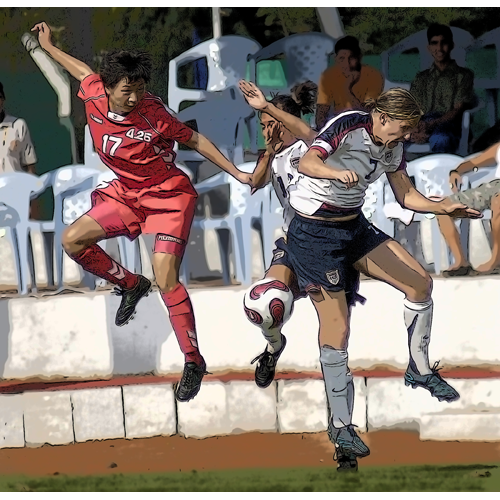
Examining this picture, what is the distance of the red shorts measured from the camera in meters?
6.09

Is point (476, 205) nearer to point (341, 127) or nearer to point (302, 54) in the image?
point (341, 127)

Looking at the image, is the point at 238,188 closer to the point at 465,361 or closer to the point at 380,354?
the point at 380,354

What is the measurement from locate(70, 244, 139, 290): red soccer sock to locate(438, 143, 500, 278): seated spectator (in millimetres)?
1881

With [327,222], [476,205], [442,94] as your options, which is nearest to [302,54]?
[442,94]

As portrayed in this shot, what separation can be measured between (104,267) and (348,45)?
76.9 inches

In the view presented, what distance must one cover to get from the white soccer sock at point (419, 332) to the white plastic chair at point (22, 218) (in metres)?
2.19

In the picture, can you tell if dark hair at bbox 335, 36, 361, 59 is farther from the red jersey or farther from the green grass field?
the green grass field

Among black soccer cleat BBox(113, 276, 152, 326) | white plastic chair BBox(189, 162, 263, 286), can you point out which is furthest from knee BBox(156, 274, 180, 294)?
white plastic chair BBox(189, 162, 263, 286)

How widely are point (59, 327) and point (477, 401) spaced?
8.16 feet

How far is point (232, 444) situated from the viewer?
6.11m

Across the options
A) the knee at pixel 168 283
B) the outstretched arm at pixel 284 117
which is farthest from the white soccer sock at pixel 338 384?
the outstretched arm at pixel 284 117

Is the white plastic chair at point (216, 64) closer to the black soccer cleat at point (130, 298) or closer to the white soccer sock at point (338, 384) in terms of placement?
the black soccer cleat at point (130, 298)

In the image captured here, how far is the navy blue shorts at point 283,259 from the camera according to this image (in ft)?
19.5

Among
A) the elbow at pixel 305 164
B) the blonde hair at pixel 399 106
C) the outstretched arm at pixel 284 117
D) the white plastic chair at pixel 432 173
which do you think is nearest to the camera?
the elbow at pixel 305 164
